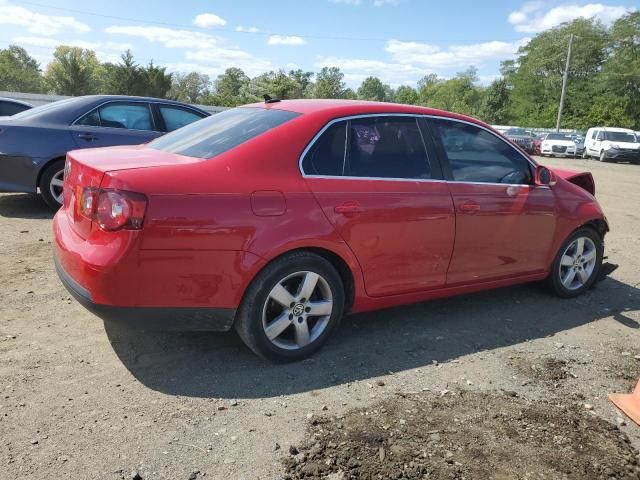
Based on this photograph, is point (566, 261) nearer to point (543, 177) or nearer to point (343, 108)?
point (543, 177)

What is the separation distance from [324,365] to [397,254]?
2.94ft

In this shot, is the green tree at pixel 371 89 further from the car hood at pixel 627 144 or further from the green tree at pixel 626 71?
the car hood at pixel 627 144

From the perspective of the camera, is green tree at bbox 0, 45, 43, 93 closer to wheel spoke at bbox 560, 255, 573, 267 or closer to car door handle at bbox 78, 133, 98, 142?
car door handle at bbox 78, 133, 98, 142

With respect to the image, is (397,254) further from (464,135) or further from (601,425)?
(601,425)

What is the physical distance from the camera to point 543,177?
459 cm

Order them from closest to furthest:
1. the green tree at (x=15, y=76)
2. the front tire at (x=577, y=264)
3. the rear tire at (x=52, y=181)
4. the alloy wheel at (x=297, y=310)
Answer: the alloy wheel at (x=297, y=310) → the front tire at (x=577, y=264) → the rear tire at (x=52, y=181) → the green tree at (x=15, y=76)

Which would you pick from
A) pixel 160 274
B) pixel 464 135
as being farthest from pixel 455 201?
pixel 160 274

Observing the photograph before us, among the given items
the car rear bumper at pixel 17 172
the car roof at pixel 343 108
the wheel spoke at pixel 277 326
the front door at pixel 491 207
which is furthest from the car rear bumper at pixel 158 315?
the car rear bumper at pixel 17 172

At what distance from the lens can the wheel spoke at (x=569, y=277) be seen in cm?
500

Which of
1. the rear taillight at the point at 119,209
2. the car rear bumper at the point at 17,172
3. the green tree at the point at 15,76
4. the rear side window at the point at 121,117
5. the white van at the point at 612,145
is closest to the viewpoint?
the rear taillight at the point at 119,209

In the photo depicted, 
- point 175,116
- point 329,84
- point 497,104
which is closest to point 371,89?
point 329,84

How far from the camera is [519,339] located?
413 cm

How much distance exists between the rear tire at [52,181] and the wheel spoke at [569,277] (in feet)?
19.2

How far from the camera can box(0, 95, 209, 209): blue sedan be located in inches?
257
